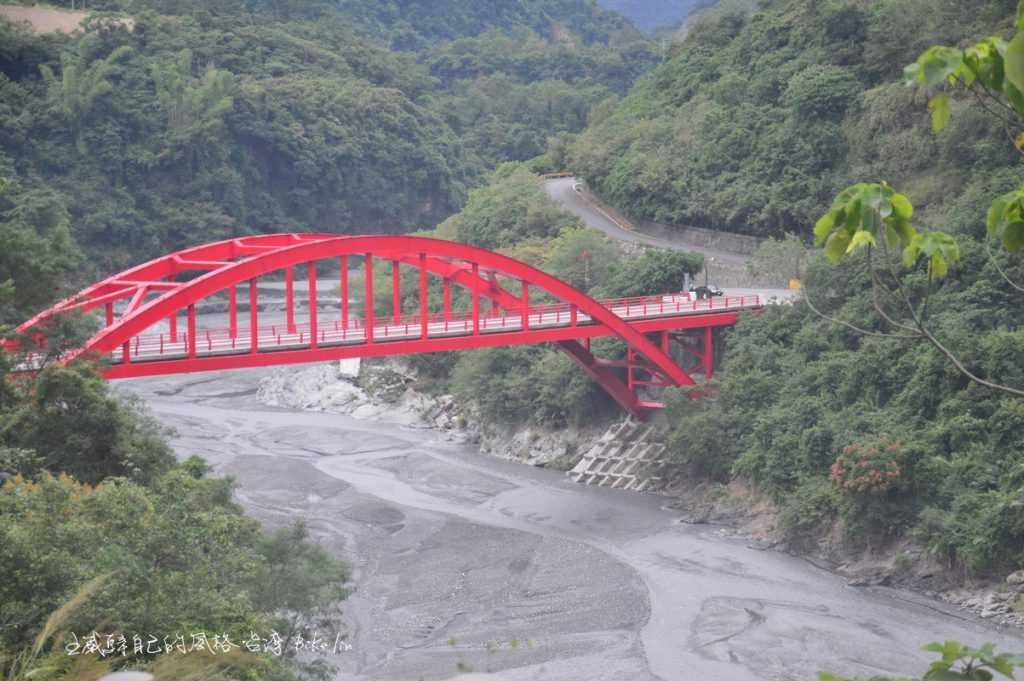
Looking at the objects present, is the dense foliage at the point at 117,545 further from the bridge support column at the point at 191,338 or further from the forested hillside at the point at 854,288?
the forested hillside at the point at 854,288

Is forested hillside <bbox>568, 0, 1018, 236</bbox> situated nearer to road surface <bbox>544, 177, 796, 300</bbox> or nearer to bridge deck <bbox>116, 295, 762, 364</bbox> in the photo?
road surface <bbox>544, 177, 796, 300</bbox>

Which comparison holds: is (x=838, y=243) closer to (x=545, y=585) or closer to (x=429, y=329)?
(x=545, y=585)

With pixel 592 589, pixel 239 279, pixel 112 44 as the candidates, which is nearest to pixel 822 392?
pixel 592 589

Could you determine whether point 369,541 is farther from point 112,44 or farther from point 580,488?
point 112,44

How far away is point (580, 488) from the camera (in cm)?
3089

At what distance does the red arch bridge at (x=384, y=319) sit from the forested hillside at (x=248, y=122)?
19.9 metres

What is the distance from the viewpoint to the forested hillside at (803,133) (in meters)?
34.1

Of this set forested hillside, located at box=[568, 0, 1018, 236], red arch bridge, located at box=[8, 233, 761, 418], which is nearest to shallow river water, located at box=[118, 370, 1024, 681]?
red arch bridge, located at box=[8, 233, 761, 418]

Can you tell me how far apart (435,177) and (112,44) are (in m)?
19.2

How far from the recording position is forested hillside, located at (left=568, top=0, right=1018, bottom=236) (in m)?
34.1

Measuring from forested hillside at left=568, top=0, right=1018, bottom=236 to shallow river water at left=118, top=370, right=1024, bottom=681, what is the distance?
449 inches

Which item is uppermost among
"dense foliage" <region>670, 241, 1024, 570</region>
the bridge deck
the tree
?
the tree

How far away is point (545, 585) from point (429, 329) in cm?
776

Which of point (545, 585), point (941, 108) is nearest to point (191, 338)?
point (545, 585)
